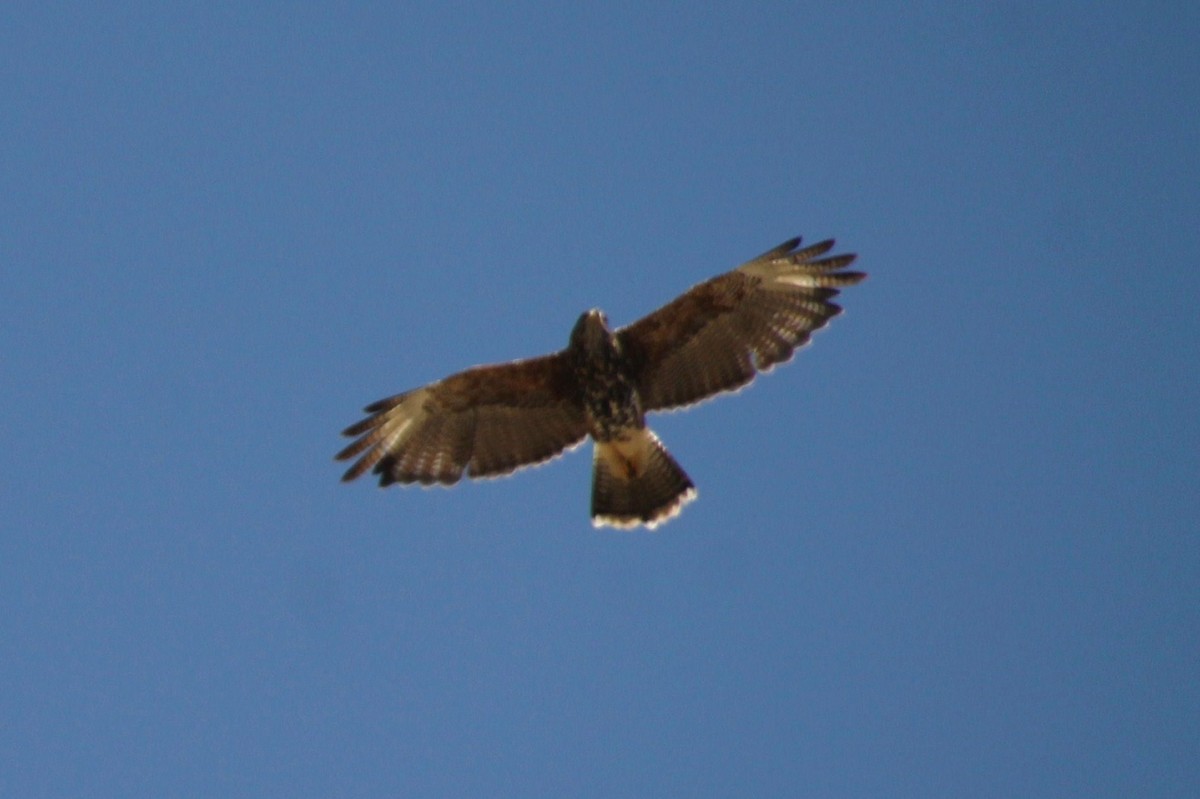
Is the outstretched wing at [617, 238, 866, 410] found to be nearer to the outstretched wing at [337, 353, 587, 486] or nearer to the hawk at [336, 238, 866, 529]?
the hawk at [336, 238, 866, 529]

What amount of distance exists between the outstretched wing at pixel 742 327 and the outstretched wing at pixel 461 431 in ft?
2.30

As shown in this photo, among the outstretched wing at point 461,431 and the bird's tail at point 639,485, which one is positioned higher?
the outstretched wing at point 461,431

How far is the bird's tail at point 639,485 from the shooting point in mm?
14125

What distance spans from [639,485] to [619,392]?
84 centimetres

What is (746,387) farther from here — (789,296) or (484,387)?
(484,387)

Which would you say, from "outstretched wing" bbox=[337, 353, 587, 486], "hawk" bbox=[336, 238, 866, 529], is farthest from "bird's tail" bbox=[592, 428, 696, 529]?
"outstretched wing" bbox=[337, 353, 587, 486]

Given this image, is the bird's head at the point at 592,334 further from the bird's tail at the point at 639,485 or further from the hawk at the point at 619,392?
the bird's tail at the point at 639,485

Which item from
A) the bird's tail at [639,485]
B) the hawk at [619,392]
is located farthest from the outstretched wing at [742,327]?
the bird's tail at [639,485]

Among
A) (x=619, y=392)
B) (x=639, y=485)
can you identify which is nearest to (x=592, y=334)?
(x=619, y=392)

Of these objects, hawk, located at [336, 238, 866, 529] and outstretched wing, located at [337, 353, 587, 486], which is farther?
outstretched wing, located at [337, 353, 587, 486]

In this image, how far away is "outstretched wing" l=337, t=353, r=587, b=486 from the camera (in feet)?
46.4

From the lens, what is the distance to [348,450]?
1434 cm

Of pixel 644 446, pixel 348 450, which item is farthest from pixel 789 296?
pixel 348 450

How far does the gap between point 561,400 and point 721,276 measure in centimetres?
150
